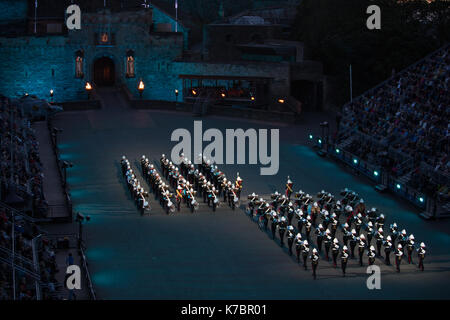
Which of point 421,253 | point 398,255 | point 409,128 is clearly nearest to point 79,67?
point 409,128

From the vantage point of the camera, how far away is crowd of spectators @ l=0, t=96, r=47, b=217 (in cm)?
3531

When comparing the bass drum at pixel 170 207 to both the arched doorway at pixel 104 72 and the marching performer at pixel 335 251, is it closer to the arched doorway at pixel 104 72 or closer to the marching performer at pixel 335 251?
the marching performer at pixel 335 251

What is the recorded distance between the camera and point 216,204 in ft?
127

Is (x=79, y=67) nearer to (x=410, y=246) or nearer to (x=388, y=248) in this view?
(x=388, y=248)

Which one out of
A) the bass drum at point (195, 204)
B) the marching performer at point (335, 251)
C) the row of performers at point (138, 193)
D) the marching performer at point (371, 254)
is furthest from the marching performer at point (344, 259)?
the row of performers at point (138, 193)

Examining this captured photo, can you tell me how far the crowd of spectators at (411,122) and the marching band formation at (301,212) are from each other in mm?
4787

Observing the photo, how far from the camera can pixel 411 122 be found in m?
46.5

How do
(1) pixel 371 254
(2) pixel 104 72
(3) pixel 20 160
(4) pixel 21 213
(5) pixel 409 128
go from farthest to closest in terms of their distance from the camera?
(2) pixel 104 72, (5) pixel 409 128, (3) pixel 20 160, (4) pixel 21 213, (1) pixel 371 254

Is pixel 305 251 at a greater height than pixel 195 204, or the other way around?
pixel 195 204

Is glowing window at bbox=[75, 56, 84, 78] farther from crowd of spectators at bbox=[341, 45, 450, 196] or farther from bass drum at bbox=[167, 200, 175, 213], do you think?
bass drum at bbox=[167, 200, 175, 213]

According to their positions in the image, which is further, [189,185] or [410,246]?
[189,185]

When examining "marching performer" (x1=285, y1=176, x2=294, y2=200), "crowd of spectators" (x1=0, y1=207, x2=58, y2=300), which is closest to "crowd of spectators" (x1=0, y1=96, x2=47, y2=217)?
"crowd of spectators" (x1=0, y1=207, x2=58, y2=300)

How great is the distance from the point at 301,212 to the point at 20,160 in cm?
1319

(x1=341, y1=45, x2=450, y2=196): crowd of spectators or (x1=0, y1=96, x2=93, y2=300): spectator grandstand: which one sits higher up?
(x1=341, y1=45, x2=450, y2=196): crowd of spectators
